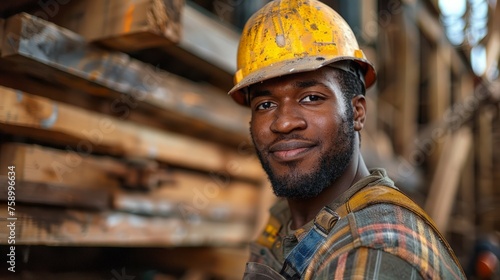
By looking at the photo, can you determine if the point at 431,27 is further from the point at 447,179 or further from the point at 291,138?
the point at 291,138

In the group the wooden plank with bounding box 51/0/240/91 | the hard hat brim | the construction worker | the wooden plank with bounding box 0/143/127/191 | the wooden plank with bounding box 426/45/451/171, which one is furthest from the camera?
the wooden plank with bounding box 426/45/451/171

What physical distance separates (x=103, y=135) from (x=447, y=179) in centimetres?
449

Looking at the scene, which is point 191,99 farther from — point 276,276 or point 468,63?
point 468,63

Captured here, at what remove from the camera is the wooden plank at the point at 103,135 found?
6.60 feet

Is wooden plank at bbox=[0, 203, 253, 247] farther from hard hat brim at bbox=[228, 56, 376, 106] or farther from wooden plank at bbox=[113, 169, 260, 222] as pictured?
hard hat brim at bbox=[228, 56, 376, 106]

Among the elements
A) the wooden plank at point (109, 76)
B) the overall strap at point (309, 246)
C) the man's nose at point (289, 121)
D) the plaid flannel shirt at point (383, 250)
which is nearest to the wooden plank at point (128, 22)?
the wooden plank at point (109, 76)

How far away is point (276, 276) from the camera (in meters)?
1.64

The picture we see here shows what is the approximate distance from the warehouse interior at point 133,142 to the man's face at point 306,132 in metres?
0.65

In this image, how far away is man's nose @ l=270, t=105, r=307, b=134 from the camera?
1.83 meters

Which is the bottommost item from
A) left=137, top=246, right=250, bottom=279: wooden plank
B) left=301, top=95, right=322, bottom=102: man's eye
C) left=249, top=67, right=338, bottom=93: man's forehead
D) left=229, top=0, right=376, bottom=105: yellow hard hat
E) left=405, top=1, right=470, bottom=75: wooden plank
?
left=137, top=246, right=250, bottom=279: wooden plank

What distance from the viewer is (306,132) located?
183 centimetres

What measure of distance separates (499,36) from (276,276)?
19.3 ft

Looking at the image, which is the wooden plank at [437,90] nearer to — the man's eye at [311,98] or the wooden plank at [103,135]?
the wooden plank at [103,135]

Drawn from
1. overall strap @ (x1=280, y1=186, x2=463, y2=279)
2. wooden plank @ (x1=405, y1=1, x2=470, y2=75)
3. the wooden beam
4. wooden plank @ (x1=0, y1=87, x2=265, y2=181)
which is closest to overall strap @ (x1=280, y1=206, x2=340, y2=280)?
overall strap @ (x1=280, y1=186, x2=463, y2=279)
